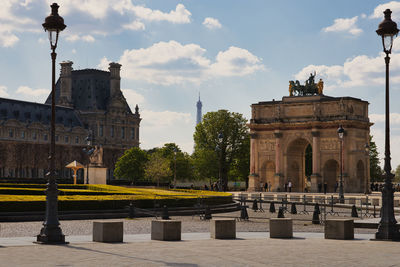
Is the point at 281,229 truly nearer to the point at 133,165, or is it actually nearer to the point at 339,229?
the point at 339,229

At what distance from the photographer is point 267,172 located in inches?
4055

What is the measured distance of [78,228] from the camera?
2920 cm

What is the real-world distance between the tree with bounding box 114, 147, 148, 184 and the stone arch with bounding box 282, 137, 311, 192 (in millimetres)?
44177

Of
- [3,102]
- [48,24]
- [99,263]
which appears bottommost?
[99,263]

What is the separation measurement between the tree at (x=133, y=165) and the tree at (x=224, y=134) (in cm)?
2537

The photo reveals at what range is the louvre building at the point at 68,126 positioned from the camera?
478 feet

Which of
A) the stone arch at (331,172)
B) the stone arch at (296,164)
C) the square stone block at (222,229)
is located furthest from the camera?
the stone arch at (296,164)

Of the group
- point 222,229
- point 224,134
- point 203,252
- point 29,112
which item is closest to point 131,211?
point 222,229

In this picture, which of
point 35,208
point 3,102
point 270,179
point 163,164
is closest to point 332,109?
point 270,179

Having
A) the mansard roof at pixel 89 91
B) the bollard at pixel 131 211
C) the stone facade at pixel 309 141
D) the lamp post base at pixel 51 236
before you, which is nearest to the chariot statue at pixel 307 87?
the stone facade at pixel 309 141

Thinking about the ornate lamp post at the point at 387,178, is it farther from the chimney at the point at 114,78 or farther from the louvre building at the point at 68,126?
the chimney at the point at 114,78

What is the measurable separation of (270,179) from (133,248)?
83256mm

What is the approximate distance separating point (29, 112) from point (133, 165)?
40991 mm

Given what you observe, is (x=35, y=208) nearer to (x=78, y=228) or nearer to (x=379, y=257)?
(x=78, y=228)
